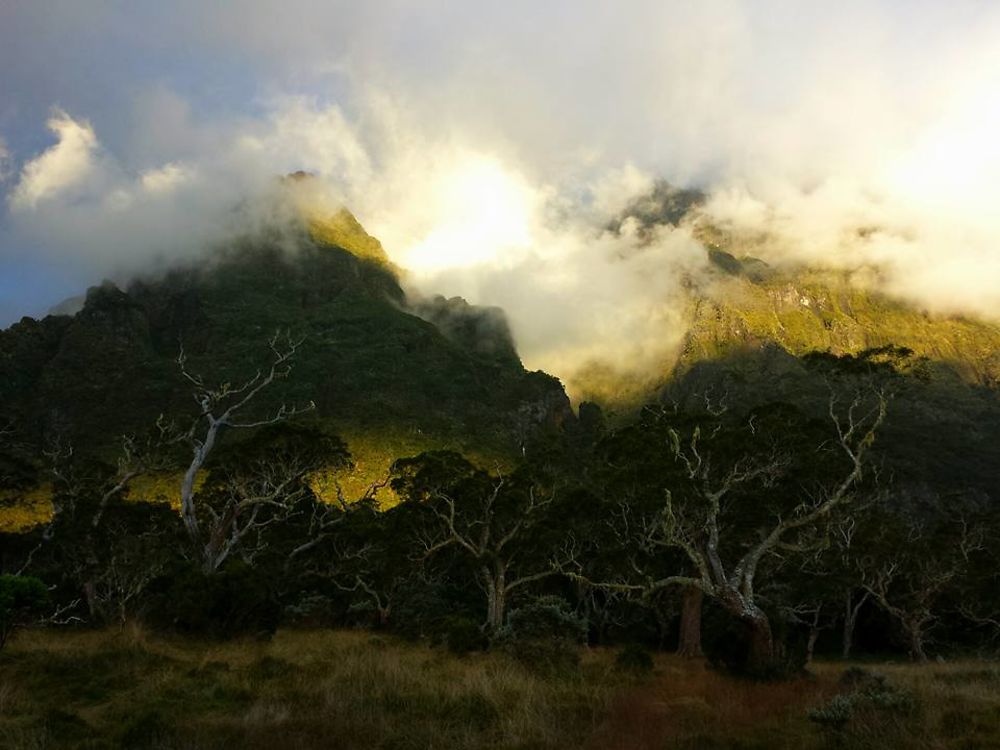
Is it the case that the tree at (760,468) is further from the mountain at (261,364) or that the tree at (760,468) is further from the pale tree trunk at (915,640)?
the mountain at (261,364)

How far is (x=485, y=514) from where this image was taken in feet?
120

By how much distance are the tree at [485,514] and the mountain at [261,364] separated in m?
44.8

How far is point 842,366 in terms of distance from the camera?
76.1 ft

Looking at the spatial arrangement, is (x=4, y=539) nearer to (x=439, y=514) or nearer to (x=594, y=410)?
(x=439, y=514)

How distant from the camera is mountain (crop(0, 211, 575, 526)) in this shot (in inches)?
4141

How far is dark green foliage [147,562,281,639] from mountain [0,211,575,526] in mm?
52564

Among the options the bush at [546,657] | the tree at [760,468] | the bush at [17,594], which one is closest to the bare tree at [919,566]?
the tree at [760,468]

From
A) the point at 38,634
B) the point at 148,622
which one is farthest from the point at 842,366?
the point at 38,634

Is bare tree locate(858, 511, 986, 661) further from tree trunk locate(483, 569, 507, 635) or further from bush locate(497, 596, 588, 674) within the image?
tree trunk locate(483, 569, 507, 635)

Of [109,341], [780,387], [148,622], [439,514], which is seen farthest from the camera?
[780,387]

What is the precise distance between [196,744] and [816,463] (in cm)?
2498

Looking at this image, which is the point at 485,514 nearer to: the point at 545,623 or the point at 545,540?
the point at 545,540

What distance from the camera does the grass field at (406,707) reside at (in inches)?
314

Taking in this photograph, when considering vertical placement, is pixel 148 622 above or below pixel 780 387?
below
